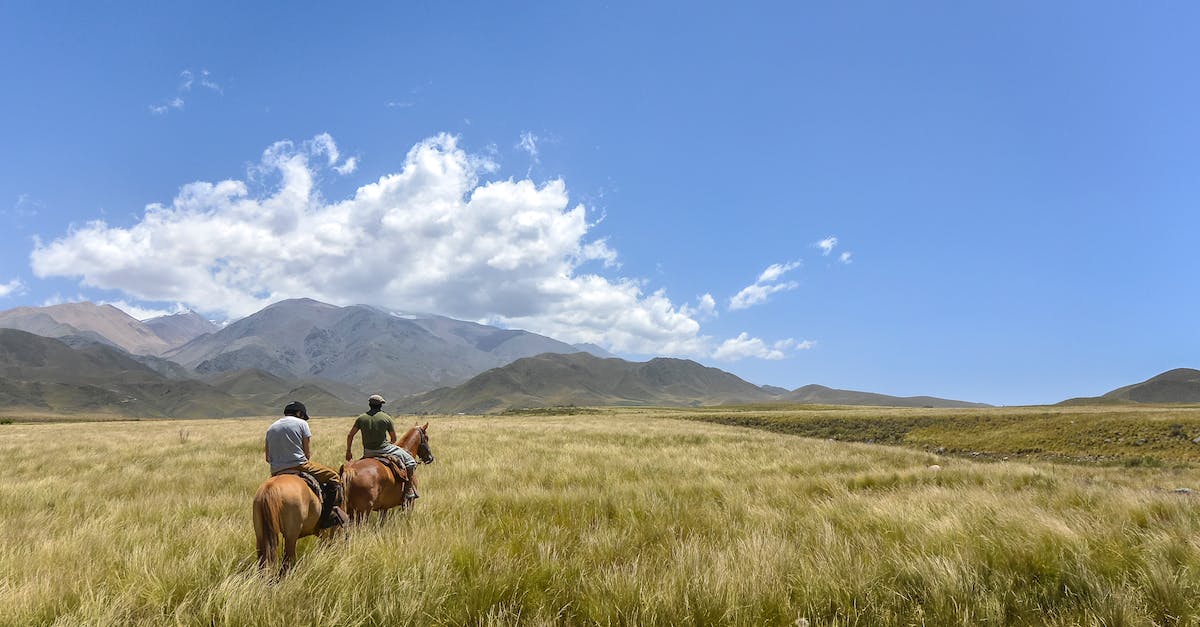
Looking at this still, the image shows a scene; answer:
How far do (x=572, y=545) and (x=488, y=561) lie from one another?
1250 millimetres

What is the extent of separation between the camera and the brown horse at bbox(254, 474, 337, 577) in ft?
16.3

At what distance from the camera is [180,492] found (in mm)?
9945

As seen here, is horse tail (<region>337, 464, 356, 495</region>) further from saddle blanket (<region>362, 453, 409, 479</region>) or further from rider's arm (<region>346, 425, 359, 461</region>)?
rider's arm (<region>346, 425, 359, 461</region>)

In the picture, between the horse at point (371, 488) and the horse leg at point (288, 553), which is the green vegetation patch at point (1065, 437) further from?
the horse leg at point (288, 553)

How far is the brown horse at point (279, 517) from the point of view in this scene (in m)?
4.96

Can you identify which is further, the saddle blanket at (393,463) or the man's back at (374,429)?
the man's back at (374,429)

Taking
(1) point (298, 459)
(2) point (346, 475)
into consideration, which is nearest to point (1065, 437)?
(2) point (346, 475)

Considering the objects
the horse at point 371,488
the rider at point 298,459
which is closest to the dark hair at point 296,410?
the rider at point 298,459

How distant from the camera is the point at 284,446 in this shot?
5895 mm

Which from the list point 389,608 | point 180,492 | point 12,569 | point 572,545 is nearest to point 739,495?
point 572,545

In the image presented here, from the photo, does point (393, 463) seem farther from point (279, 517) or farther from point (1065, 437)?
point (1065, 437)

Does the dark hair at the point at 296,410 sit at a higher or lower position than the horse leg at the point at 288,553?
higher

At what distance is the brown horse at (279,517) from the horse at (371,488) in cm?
107

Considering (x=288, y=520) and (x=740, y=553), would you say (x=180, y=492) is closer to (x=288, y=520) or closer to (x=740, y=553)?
(x=288, y=520)
